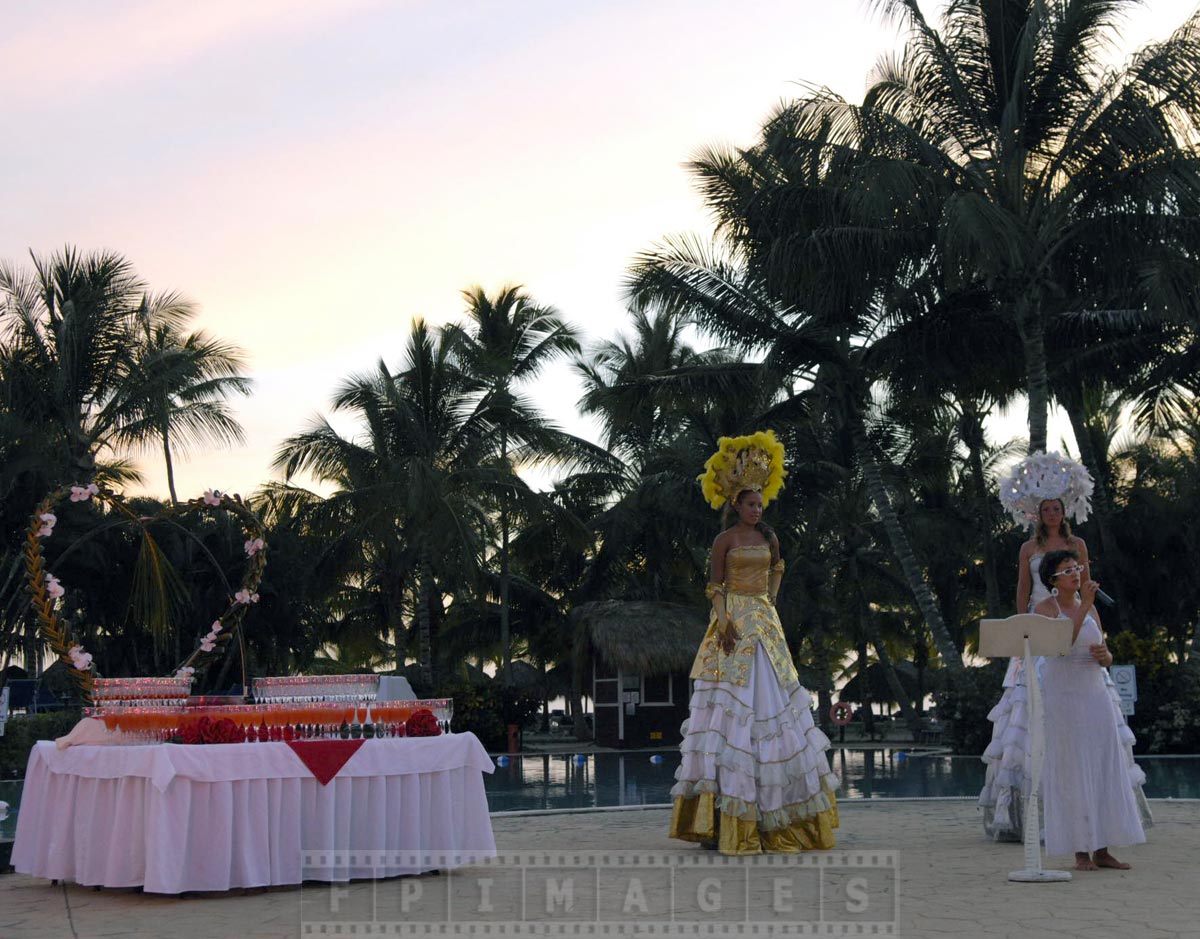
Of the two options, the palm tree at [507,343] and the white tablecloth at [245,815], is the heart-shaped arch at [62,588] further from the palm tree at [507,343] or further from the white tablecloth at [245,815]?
the palm tree at [507,343]

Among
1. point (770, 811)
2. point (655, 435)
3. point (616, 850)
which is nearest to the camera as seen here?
point (770, 811)

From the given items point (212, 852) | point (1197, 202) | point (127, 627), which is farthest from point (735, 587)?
point (127, 627)

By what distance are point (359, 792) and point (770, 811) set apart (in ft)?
7.41

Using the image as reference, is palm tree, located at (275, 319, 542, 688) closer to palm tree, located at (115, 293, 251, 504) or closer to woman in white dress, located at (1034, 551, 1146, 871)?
palm tree, located at (115, 293, 251, 504)

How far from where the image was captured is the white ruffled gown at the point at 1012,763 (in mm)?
7641

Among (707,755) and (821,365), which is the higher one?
(821,365)

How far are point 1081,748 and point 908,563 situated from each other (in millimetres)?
12214

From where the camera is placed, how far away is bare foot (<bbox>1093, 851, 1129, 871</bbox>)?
266 inches

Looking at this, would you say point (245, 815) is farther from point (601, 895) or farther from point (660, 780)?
point (660, 780)

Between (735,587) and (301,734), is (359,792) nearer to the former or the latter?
(301,734)

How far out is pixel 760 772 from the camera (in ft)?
24.6

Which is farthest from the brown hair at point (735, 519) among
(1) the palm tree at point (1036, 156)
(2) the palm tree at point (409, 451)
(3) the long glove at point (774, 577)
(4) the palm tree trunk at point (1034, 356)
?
(2) the palm tree at point (409, 451)

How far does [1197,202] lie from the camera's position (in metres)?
14.8

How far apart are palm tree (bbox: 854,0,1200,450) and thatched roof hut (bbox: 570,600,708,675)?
10340mm
